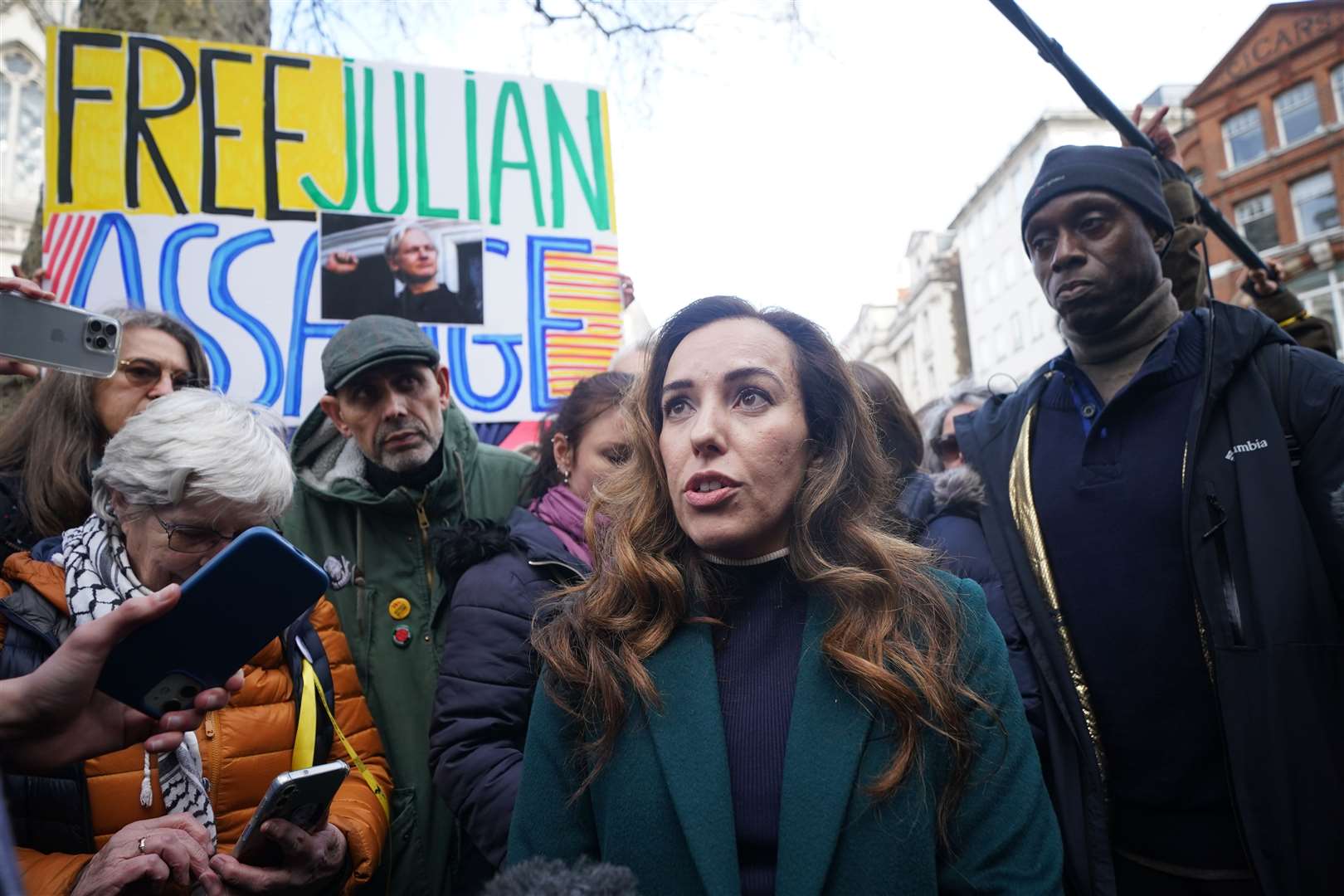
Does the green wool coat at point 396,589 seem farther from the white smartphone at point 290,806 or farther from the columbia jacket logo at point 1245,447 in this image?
the columbia jacket logo at point 1245,447

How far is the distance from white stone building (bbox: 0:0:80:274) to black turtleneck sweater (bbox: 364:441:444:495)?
77.1 feet

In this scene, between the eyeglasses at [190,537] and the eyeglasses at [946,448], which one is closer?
the eyeglasses at [190,537]

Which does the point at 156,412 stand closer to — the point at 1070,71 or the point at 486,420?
the point at 486,420

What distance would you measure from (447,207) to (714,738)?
9.60 ft

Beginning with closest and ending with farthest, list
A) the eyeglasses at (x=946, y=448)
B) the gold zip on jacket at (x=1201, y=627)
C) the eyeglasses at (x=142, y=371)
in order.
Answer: the gold zip on jacket at (x=1201, y=627), the eyeglasses at (x=142, y=371), the eyeglasses at (x=946, y=448)

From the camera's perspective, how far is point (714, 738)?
146 centimetres

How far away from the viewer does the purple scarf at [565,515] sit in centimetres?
232

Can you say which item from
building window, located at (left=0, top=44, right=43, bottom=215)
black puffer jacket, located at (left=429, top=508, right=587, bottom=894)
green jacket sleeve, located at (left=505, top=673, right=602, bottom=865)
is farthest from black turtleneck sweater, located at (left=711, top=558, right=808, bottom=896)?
building window, located at (left=0, top=44, right=43, bottom=215)

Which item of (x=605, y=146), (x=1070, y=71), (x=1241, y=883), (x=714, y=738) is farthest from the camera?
(x=605, y=146)

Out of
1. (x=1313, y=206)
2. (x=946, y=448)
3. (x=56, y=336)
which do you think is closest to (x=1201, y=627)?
(x=946, y=448)

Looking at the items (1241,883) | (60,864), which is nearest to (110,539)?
(60,864)

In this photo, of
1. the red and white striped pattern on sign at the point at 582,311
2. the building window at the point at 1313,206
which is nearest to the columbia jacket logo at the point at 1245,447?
the red and white striped pattern on sign at the point at 582,311

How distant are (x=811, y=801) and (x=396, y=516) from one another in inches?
66.8

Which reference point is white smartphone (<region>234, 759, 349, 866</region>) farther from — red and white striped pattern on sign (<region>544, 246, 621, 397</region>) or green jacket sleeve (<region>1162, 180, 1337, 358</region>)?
green jacket sleeve (<region>1162, 180, 1337, 358</region>)
